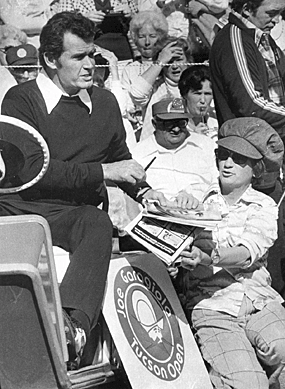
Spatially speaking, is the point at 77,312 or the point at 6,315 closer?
the point at 6,315

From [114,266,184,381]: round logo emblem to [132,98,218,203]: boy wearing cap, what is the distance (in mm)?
803

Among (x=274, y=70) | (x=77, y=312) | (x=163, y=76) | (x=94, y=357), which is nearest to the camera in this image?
(x=77, y=312)

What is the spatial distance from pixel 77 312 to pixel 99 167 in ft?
2.27

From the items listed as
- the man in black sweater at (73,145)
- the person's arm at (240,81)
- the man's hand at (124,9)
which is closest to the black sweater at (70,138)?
the man in black sweater at (73,145)

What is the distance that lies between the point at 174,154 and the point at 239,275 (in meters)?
0.98

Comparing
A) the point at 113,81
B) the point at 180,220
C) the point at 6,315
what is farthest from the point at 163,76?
the point at 6,315

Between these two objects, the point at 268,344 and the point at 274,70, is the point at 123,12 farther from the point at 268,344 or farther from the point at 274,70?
the point at 268,344

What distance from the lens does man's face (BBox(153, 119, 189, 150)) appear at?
15.3 ft

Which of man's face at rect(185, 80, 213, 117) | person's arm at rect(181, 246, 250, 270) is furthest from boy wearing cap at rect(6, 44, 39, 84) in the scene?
person's arm at rect(181, 246, 250, 270)

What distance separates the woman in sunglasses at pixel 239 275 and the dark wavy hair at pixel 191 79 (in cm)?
87

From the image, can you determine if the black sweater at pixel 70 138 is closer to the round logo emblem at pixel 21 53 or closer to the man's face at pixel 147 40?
the round logo emblem at pixel 21 53

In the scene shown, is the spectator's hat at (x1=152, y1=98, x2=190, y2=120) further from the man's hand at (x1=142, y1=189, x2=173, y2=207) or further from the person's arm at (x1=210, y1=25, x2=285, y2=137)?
the man's hand at (x1=142, y1=189, x2=173, y2=207)

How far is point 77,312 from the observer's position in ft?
10.9

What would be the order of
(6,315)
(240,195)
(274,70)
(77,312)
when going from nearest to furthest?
(6,315) → (77,312) → (240,195) → (274,70)
